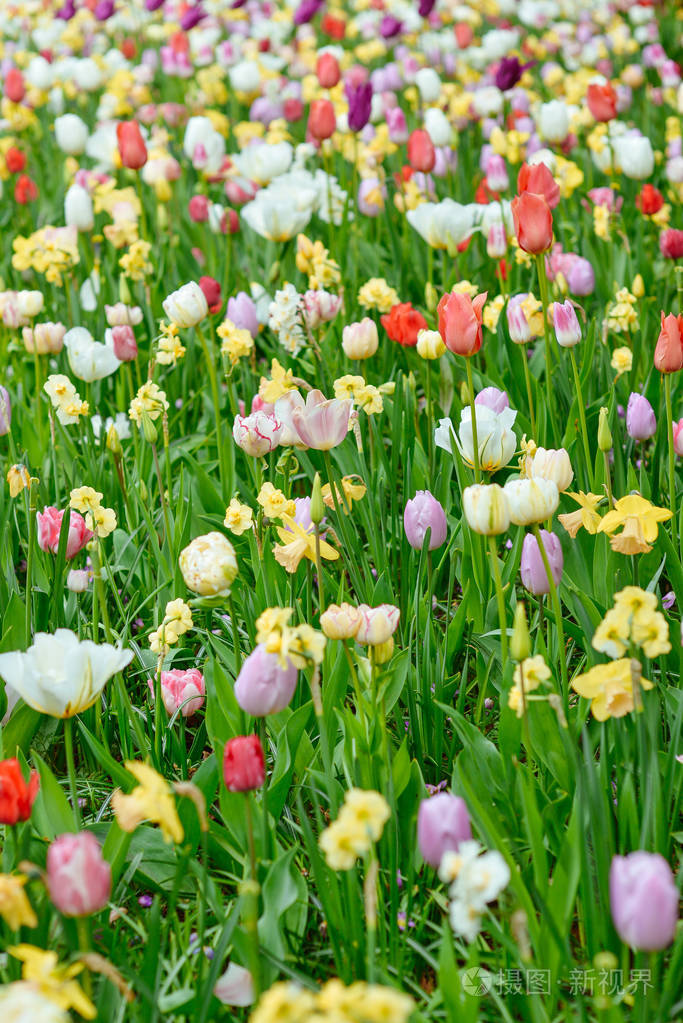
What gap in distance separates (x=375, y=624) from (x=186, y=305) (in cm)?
118

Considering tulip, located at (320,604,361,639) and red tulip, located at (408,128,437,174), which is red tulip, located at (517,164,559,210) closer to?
tulip, located at (320,604,361,639)

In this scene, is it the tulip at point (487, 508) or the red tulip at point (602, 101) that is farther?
the red tulip at point (602, 101)

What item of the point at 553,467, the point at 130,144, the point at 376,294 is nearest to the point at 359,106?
the point at 130,144

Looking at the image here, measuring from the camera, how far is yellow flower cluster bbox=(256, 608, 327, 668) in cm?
122

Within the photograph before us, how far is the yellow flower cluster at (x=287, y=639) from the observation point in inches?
48.0

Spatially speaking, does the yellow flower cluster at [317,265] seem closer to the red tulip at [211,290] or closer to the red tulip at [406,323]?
the red tulip at [211,290]

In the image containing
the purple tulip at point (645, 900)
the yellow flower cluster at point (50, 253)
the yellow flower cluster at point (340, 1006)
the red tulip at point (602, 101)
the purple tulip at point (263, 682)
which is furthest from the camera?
the red tulip at point (602, 101)

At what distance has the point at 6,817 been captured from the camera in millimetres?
1236

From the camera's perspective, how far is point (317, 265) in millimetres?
2781

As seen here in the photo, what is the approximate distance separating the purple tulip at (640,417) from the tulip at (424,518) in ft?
1.73

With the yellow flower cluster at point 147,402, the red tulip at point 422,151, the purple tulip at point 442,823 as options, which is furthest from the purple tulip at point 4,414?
the red tulip at point 422,151

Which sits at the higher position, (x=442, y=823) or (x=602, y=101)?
(x=602, y=101)

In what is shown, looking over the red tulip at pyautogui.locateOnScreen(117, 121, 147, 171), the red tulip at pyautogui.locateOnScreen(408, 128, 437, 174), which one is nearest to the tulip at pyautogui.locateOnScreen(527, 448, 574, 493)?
the red tulip at pyautogui.locateOnScreen(408, 128, 437, 174)

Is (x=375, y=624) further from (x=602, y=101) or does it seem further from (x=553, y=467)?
(x=602, y=101)
